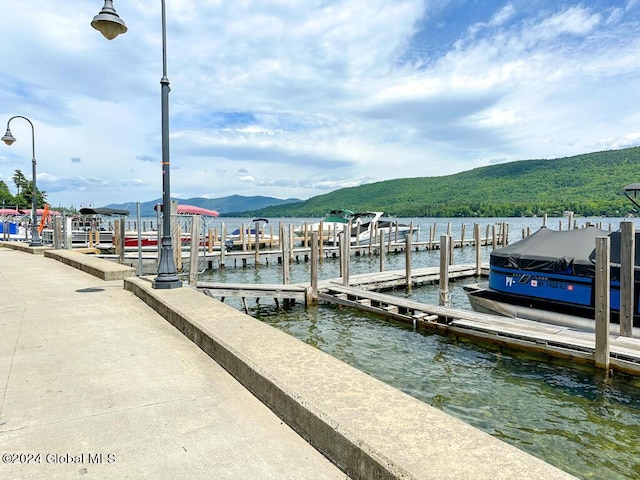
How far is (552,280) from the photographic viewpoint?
9.98 meters

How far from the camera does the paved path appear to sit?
268 cm

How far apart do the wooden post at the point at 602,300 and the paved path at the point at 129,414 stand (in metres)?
6.36

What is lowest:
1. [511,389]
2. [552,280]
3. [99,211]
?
[511,389]

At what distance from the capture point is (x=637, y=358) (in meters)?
7.09

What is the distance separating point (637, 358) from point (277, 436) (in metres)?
6.83

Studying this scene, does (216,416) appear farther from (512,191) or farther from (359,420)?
(512,191)

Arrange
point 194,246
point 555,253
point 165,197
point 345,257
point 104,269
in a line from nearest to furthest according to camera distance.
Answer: point 165,197 → point 555,253 → point 104,269 → point 194,246 → point 345,257

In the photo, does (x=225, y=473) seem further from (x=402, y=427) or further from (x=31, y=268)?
(x=31, y=268)

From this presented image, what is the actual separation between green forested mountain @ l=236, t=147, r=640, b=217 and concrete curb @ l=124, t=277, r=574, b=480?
304 ft

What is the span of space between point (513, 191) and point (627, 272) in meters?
125

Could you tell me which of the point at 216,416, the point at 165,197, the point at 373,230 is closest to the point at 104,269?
the point at 165,197

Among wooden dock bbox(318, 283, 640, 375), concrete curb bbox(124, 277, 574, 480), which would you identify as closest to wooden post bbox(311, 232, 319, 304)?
wooden dock bbox(318, 283, 640, 375)

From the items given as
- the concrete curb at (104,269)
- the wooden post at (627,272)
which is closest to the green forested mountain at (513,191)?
the wooden post at (627,272)

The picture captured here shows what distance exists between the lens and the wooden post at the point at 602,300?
7.21m
